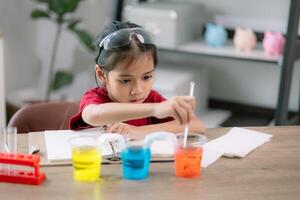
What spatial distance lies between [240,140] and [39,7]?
2.37m

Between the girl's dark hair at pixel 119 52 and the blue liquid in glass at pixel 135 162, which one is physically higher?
the girl's dark hair at pixel 119 52

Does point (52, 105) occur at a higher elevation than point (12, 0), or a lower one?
A: lower

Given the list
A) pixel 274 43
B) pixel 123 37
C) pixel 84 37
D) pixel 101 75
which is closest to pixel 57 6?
pixel 84 37

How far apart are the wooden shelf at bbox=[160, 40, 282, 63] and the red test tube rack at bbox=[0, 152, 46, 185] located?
2.00 m

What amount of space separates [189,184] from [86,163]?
0.84 ft

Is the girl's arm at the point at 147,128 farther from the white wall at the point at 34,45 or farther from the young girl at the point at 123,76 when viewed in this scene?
the white wall at the point at 34,45

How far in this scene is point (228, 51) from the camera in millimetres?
3324

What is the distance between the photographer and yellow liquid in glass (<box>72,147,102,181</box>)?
1.45m

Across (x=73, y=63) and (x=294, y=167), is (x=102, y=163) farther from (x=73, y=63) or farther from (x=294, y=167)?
(x=73, y=63)

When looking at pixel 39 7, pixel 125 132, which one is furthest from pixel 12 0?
pixel 125 132

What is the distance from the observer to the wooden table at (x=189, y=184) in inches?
54.3

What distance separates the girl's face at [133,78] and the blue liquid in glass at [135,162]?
0.98ft

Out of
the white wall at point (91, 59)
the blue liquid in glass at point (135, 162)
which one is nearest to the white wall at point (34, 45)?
the white wall at point (91, 59)

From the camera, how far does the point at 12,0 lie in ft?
11.9
